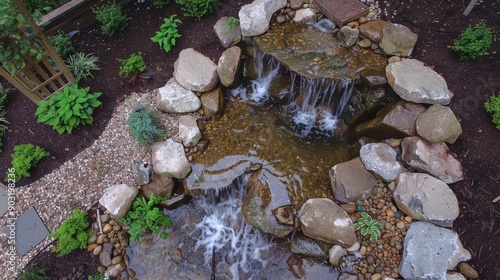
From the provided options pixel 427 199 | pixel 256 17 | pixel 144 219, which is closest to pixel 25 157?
pixel 144 219

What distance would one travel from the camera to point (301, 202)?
4.36 metres

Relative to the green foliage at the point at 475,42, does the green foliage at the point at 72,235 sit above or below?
below

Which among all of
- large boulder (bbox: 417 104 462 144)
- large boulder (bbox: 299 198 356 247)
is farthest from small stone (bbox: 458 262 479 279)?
large boulder (bbox: 417 104 462 144)

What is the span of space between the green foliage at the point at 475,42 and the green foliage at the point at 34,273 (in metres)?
6.17

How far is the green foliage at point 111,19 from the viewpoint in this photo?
5270 mm

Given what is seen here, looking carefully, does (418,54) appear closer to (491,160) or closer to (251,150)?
(491,160)

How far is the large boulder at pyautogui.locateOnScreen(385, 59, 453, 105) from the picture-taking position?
422 centimetres

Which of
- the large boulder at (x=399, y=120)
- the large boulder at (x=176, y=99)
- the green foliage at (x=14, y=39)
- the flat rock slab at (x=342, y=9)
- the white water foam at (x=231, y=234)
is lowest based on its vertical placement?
the white water foam at (x=231, y=234)

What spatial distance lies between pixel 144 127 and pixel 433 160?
3939 mm

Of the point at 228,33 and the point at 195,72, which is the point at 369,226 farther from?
the point at 228,33

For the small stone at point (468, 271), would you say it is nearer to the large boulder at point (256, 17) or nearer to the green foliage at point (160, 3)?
the large boulder at point (256, 17)

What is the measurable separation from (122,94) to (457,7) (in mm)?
5373

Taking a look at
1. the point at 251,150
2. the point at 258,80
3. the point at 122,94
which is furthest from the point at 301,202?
the point at 122,94

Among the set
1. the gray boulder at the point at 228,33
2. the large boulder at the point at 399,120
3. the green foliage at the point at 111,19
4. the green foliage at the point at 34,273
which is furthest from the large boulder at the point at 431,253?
the green foliage at the point at 111,19
